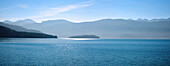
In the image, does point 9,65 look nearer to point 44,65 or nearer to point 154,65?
point 44,65

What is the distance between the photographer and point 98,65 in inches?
1426

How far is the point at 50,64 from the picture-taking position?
36.4m

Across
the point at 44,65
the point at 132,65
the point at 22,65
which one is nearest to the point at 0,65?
the point at 22,65

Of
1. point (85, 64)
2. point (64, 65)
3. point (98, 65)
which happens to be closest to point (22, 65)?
point (64, 65)

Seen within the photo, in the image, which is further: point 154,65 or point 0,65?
point 154,65

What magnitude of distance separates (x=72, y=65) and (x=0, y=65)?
1261cm

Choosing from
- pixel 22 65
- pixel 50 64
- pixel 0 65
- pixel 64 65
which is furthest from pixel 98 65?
pixel 0 65

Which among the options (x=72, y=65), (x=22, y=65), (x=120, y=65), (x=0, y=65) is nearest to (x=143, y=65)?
(x=120, y=65)

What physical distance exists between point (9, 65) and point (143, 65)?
80.3 feet

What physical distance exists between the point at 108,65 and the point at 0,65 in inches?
761

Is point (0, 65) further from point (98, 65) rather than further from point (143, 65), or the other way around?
point (143, 65)

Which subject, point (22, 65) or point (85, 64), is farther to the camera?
point (85, 64)

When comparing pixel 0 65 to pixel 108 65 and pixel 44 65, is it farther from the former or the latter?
pixel 108 65

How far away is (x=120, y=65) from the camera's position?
36.2 m
